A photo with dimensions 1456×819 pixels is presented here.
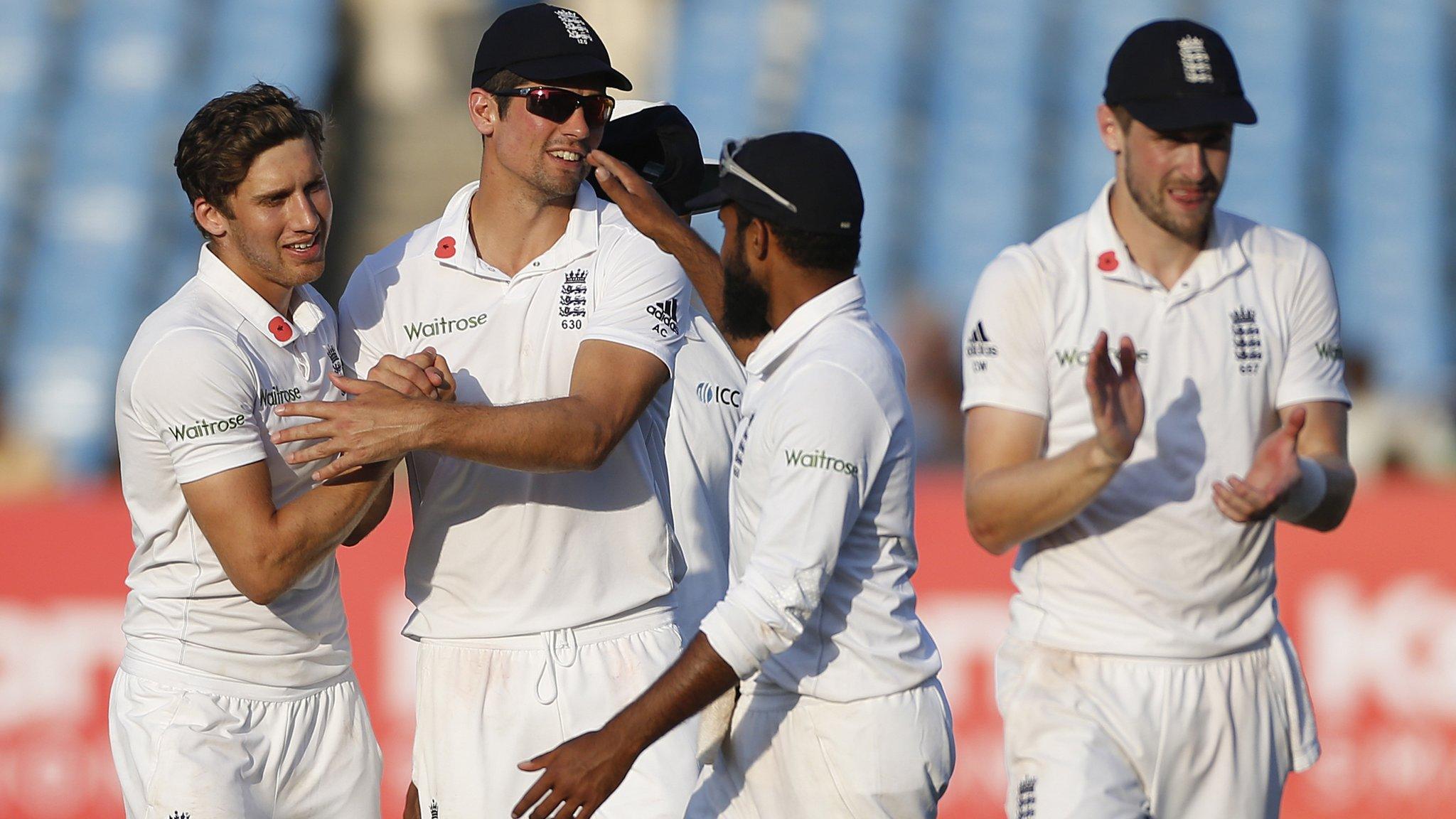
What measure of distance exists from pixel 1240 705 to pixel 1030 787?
1.74 ft

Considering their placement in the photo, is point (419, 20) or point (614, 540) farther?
point (419, 20)

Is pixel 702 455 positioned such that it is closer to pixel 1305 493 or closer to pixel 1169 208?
pixel 1169 208

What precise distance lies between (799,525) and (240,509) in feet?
4.43

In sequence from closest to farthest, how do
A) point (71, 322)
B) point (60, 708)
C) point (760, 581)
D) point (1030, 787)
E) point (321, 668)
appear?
point (760, 581)
point (1030, 787)
point (321, 668)
point (60, 708)
point (71, 322)

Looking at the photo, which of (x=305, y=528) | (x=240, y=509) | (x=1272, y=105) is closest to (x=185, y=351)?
(x=240, y=509)

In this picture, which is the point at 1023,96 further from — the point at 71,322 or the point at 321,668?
the point at 321,668

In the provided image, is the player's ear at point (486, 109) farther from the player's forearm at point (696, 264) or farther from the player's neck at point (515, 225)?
the player's forearm at point (696, 264)

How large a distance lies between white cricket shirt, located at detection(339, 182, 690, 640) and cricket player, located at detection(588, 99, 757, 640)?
0.82 metres

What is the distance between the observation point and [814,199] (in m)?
3.71

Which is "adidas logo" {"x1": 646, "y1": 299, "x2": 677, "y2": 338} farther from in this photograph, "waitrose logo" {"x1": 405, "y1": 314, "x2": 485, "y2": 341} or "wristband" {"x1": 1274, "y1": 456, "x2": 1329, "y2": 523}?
"wristband" {"x1": 1274, "y1": 456, "x2": 1329, "y2": 523}

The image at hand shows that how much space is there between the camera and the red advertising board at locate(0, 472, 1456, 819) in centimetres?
696

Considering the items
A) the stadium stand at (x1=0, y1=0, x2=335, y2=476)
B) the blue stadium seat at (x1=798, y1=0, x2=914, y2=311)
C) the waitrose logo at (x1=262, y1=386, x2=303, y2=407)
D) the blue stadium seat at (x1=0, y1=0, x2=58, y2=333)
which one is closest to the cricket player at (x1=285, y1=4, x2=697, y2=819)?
the waitrose logo at (x1=262, y1=386, x2=303, y2=407)

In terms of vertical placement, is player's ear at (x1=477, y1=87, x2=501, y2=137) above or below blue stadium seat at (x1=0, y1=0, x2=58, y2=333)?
below

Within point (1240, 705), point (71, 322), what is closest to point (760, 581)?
point (1240, 705)
